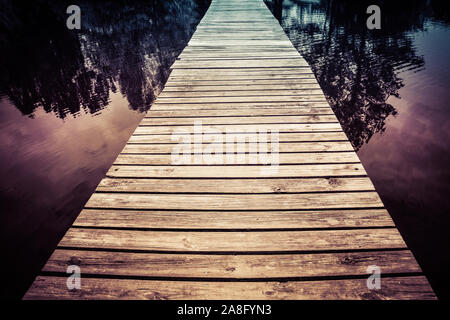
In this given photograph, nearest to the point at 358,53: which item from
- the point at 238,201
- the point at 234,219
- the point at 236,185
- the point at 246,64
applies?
the point at 246,64

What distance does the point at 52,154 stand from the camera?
11.9 ft

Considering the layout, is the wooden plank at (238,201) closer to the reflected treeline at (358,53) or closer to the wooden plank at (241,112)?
the wooden plank at (241,112)

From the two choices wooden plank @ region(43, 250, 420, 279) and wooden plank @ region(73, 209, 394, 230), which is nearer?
wooden plank @ region(43, 250, 420, 279)

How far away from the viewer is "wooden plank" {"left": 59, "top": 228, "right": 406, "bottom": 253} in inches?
59.9

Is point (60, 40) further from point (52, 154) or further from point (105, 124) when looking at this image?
point (52, 154)

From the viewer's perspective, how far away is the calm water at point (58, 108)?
2707mm

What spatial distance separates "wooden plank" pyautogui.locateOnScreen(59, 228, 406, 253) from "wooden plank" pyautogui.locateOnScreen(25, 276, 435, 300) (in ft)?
0.69

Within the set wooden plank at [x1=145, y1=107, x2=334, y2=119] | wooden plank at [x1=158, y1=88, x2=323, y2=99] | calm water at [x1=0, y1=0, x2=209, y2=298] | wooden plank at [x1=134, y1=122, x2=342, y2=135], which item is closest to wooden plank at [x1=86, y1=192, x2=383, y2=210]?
wooden plank at [x1=134, y1=122, x2=342, y2=135]

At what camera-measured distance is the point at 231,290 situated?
1337 millimetres

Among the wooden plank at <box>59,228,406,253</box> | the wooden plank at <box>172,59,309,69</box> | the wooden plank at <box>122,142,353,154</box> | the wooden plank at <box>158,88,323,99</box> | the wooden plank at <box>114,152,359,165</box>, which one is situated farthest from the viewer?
the wooden plank at <box>172,59,309,69</box>

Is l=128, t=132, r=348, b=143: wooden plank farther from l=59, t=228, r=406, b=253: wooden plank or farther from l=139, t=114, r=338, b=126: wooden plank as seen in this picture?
l=59, t=228, r=406, b=253: wooden plank

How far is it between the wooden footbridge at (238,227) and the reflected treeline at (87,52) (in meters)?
3.33
